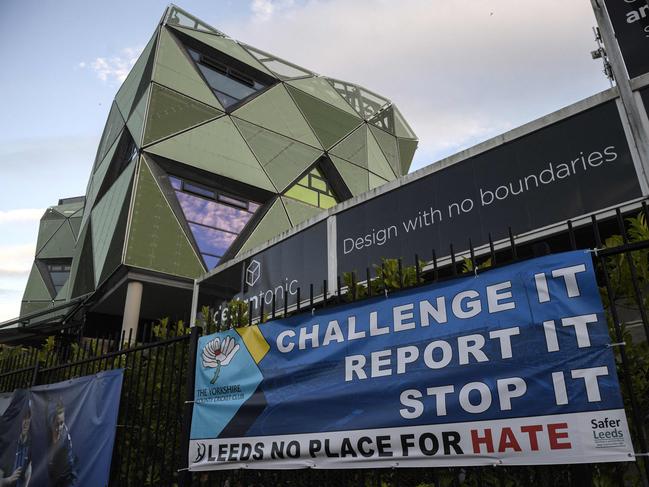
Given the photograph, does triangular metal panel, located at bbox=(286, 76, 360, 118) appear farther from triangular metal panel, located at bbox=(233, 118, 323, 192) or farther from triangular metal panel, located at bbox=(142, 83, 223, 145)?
triangular metal panel, located at bbox=(142, 83, 223, 145)

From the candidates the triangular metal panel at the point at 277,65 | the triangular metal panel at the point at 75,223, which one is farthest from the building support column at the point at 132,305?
the triangular metal panel at the point at 75,223

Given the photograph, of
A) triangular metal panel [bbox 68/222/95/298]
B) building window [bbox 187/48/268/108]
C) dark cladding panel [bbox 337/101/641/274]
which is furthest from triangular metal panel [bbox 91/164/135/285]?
dark cladding panel [bbox 337/101/641/274]

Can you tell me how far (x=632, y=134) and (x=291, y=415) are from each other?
270 inches

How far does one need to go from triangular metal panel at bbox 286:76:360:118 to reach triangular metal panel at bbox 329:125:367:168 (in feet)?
4.21

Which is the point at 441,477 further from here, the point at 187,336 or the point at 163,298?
the point at 163,298

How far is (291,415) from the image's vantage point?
3.64 metres

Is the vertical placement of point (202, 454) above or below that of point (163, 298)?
below

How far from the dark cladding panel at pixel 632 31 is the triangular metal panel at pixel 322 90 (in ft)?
64.2

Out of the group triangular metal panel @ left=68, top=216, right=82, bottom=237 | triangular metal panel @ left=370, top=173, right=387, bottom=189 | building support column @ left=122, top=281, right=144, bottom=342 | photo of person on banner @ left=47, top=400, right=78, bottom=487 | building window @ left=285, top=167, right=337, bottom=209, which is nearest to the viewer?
photo of person on banner @ left=47, top=400, right=78, bottom=487

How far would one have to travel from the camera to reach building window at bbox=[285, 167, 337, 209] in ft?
77.8

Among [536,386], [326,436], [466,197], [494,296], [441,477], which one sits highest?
[466,197]

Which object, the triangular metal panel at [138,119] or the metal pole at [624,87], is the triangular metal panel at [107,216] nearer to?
the triangular metal panel at [138,119]

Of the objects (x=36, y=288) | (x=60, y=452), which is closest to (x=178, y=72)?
(x=60, y=452)

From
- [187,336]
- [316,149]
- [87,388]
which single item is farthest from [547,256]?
[316,149]
